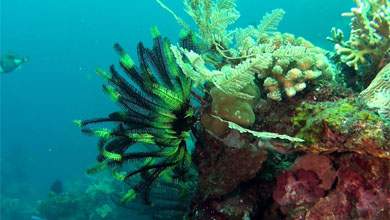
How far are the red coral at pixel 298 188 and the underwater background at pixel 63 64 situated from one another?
23.6 metres

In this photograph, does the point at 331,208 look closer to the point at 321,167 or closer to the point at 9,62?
the point at 321,167

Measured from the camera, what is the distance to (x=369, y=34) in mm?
3535

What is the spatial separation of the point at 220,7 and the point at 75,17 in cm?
11748

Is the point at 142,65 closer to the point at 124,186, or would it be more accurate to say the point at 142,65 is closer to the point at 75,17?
the point at 124,186

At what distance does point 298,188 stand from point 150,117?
5.45 feet

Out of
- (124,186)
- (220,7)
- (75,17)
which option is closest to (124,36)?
(75,17)

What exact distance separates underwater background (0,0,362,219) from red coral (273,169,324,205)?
23.6m

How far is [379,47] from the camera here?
3557mm

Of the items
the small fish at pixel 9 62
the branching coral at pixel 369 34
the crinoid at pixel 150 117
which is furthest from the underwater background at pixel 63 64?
the branching coral at pixel 369 34

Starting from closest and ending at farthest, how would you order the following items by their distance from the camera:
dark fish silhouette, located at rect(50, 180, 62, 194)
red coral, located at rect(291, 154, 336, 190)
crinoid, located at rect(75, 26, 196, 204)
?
red coral, located at rect(291, 154, 336, 190)
crinoid, located at rect(75, 26, 196, 204)
dark fish silhouette, located at rect(50, 180, 62, 194)

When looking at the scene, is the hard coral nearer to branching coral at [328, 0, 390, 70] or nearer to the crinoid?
the crinoid

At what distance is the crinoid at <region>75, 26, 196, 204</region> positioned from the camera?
9.71ft

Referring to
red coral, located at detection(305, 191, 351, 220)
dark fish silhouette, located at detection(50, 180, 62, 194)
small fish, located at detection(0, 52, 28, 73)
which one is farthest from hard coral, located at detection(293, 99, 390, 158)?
dark fish silhouette, located at detection(50, 180, 62, 194)

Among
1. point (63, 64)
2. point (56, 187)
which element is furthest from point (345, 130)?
point (63, 64)
